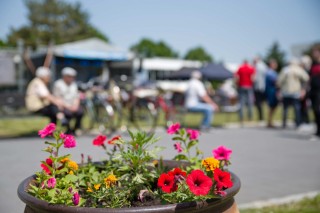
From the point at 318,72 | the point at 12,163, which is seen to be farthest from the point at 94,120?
the point at 318,72

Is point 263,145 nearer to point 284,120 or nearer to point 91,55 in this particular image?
point 284,120

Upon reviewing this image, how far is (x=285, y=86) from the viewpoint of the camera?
10234 millimetres

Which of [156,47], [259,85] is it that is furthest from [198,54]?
[259,85]

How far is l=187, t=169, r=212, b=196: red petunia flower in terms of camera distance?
164 cm

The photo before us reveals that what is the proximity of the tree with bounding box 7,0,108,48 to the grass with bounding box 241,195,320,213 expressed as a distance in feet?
170

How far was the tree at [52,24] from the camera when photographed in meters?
53.2

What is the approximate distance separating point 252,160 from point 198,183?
14.9ft

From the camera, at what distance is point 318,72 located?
8406 mm

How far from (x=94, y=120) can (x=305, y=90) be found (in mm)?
5794

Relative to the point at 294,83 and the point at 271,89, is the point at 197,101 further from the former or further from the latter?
the point at 271,89

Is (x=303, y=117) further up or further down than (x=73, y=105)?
further down

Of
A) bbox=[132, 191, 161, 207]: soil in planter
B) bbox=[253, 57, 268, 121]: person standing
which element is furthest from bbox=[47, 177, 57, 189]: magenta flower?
bbox=[253, 57, 268, 121]: person standing

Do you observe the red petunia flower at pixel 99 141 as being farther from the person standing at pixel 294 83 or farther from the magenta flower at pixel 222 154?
the person standing at pixel 294 83

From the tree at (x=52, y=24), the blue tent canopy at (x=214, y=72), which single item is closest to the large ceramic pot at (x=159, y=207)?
the blue tent canopy at (x=214, y=72)
